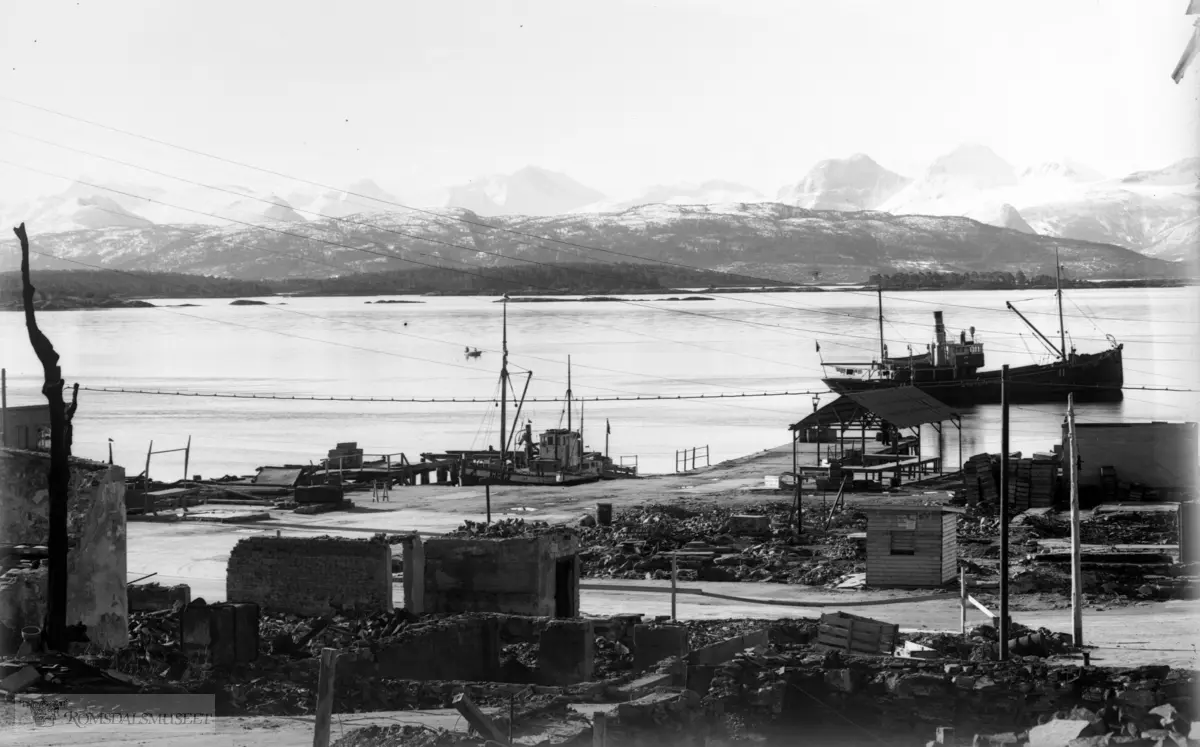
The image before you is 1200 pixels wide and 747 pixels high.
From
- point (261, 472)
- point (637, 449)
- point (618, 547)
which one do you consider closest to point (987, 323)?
point (637, 449)

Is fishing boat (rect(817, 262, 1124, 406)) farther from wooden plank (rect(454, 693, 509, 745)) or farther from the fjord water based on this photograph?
wooden plank (rect(454, 693, 509, 745))

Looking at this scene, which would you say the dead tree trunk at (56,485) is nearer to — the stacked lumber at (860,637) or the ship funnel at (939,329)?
the stacked lumber at (860,637)

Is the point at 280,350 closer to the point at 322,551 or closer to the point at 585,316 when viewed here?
the point at 585,316

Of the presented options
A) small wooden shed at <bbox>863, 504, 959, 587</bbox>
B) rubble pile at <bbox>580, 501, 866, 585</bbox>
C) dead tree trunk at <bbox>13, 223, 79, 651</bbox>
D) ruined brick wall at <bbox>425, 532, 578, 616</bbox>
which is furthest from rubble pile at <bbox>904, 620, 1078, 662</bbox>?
dead tree trunk at <bbox>13, 223, 79, 651</bbox>

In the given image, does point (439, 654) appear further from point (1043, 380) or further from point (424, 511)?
point (1043, 380)

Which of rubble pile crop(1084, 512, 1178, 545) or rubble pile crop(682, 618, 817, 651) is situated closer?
rubble pile crop(682, 618, 817, 651)

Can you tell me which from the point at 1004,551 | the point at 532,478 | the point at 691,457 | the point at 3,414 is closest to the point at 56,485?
the point at 1004,551
